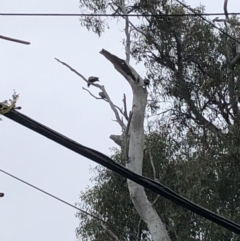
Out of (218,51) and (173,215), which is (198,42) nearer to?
(218,51)

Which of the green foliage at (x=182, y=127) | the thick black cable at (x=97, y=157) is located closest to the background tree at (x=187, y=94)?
the green foliage at (x=182, y=127)

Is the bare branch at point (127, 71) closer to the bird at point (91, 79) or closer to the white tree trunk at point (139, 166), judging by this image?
the white tree trunk at point (139, 166)

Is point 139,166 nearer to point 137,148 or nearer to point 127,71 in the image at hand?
point 137,148

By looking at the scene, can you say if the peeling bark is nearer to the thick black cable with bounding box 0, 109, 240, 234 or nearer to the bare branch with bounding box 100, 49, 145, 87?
the bare branch with bounding box 100, 49, 145, 87

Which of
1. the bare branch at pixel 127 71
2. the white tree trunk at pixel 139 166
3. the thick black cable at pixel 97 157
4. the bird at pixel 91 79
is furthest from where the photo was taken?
the bird at pixel 91 79

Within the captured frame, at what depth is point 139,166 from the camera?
10328mm

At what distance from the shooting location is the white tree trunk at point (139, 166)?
10.2 meters

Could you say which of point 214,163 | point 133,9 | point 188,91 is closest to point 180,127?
point 188,91

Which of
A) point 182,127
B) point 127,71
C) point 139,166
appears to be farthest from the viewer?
point 182,127

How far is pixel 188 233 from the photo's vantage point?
10.6m

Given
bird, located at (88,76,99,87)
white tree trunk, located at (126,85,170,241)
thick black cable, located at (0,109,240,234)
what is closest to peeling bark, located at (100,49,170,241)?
white tree trunk, located at (126,85,170,241)

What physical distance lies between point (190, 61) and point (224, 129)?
54.6 inches

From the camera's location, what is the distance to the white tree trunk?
402 inches

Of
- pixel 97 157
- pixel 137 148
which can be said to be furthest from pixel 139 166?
pixel 97 157
